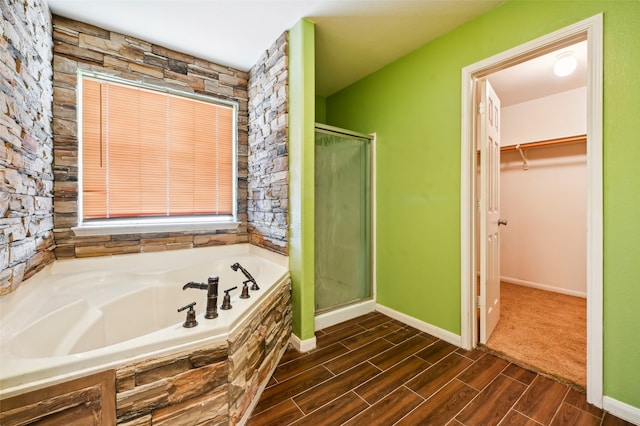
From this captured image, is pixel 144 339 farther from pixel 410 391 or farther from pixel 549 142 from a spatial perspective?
pixel 549 142

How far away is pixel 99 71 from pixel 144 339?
218 cm

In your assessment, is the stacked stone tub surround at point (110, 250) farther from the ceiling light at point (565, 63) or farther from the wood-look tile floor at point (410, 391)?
the ceiling light at point (565, 63)

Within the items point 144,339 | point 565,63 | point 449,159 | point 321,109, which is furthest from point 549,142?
point 144,339

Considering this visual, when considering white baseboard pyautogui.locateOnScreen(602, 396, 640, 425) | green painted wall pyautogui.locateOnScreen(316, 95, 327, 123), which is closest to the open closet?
white baseboard pyautogui.locateOnScreen(602, 396, 640, 425)

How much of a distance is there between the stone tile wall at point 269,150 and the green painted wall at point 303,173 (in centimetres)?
11

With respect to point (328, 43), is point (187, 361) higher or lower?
lower

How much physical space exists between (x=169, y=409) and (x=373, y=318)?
1923 millimetres

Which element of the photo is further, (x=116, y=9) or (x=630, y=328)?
(x=116, y=9)

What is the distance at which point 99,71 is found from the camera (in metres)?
2.11

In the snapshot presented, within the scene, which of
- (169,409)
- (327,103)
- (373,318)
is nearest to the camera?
(169,409)

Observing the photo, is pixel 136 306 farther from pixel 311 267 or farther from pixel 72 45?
pixel 72 45

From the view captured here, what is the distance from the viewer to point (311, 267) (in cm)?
210

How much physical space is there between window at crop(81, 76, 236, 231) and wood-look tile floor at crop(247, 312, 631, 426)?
1.66m

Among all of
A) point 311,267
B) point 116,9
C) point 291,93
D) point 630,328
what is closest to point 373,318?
point 311,267
